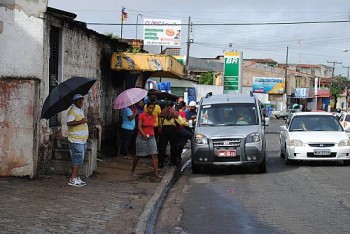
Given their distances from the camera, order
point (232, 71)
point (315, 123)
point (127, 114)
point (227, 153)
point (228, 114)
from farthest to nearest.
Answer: point (232, 71) < point (315, 123) < point (127, 114) < point (228, 114) < point (227, 153)

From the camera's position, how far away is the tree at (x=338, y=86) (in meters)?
95.4

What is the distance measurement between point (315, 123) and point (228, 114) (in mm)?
3166

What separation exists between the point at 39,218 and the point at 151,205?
2160 mm

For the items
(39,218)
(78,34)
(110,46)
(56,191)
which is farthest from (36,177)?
(110,46)

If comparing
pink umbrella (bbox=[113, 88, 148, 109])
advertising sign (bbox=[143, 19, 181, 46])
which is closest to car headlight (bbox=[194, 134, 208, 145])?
pink umbrella (bbox=[113, 88, 148, 109])

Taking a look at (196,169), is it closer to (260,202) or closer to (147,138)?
(147,138)

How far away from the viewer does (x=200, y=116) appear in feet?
47.8

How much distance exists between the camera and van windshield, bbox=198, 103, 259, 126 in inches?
562

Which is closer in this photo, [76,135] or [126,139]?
[76,135]

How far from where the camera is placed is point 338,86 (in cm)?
9725

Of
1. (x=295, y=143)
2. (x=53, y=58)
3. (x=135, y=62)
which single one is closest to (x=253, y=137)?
(x=295, y=143)

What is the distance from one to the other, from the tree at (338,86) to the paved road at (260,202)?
84.9 meters

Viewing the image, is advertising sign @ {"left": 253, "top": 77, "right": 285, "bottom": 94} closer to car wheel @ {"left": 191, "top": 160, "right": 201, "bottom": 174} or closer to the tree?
the tree

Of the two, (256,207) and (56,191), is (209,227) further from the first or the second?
(56,191)
